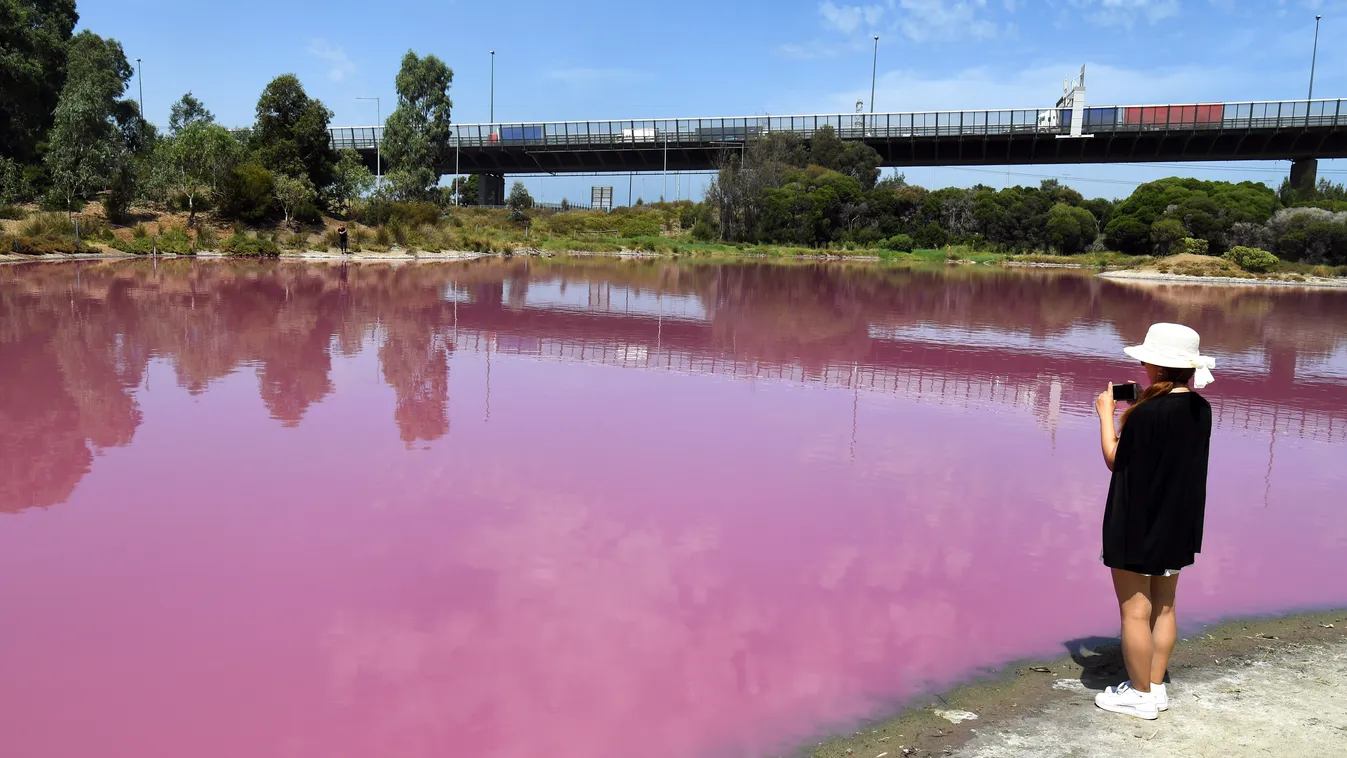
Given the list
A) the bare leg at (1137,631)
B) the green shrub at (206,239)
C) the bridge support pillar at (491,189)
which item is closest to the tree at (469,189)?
the bridge support pillar at (491,189)

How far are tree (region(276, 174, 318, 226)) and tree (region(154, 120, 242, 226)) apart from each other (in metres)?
1.86

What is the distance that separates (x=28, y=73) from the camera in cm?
3812

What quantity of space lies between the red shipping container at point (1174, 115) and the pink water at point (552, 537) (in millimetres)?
46138

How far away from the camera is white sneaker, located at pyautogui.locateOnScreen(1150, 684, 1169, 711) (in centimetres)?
354

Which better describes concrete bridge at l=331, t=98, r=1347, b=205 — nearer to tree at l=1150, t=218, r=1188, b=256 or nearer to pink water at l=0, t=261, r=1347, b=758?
tree at l=1150, t=218, r=1188, b=256

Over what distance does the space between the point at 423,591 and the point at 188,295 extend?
1542 cm

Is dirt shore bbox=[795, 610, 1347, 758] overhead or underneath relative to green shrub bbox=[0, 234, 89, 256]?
underneath

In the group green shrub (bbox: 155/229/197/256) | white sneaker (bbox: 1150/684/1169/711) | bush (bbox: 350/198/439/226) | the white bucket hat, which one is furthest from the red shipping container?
white sneaker (bbox: 1150/684/1169/711)

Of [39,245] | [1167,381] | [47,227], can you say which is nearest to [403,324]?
[1167,381]

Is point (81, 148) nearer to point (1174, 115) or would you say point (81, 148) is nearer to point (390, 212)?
Result: point (390, 212)

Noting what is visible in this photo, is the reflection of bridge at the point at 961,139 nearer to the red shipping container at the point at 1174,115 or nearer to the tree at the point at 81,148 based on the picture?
the red shipping container at the point at 1174,115

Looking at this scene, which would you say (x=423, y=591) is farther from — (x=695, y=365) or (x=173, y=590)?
(x=695, y=365)

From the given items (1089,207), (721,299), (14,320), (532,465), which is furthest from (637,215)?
(532,465)

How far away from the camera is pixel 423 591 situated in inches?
177
